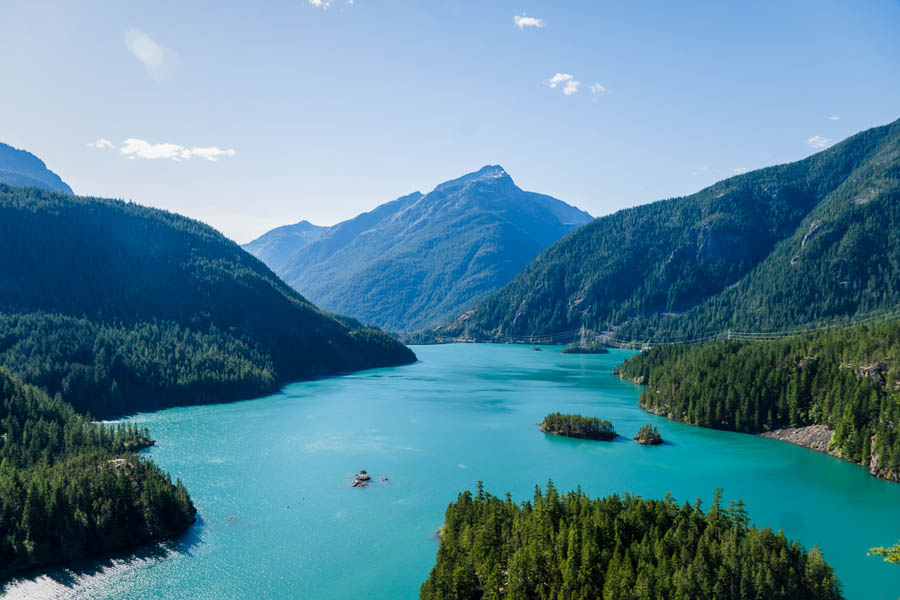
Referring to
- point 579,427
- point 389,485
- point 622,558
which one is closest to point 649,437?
point 579,427

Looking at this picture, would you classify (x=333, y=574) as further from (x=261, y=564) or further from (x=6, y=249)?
(x=6, y=249)

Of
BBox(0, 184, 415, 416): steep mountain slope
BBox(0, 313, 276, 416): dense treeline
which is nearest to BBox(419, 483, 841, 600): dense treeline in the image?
BBox(0, 313, 276, 416): dense treeline

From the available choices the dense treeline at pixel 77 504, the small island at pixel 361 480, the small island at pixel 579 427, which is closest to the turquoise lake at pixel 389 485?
the small island at pixel 361 480

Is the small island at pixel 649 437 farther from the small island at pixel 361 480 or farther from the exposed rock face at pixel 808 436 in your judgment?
the small island at pixel 361 480

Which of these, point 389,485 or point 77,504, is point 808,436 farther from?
point 77,504

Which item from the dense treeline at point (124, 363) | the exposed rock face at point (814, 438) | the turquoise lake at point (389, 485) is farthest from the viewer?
the dense treeline at point (124, 363)

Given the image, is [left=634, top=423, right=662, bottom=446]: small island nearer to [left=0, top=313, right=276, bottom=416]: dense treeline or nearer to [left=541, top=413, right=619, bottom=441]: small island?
[left=541, top=413, right=619, bottom=441]: small island
